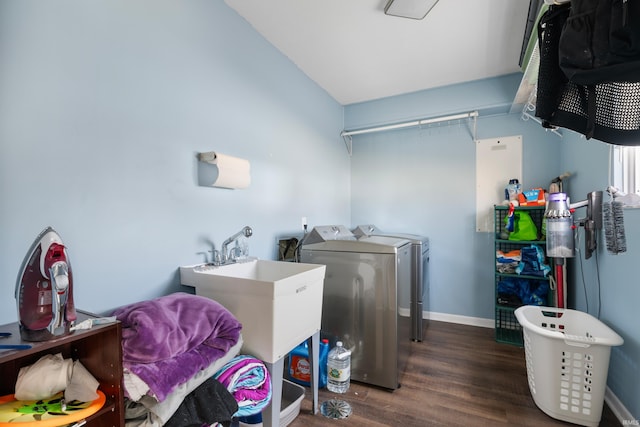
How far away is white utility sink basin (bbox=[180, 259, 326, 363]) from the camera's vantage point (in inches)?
52.6

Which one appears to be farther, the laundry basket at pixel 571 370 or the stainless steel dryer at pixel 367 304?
the stainless steel dryer at pixel 367 304

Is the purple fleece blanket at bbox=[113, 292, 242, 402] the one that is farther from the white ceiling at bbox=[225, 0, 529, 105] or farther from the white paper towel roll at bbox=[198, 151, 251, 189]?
the white ceiling at bbox=[225, 0, 529, 105]

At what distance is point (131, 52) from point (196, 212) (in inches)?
33.1

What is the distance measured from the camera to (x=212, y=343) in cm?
117

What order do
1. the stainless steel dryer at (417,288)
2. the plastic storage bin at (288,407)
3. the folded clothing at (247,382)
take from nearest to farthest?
the folded clothing at (247,382)
the plastic storage bin at (288,407)
the stainless steel dryer at (417,288)

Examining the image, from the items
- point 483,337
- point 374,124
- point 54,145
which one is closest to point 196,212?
point 54,145

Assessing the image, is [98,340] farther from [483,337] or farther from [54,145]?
[483,337]

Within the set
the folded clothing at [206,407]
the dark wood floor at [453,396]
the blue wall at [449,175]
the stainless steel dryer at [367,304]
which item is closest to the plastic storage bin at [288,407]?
the dark wood floor at [453,396]

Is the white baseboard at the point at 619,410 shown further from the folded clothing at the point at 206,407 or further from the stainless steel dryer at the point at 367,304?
the folded clothing at the point at 206,407

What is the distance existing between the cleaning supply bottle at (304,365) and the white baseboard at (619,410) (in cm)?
168

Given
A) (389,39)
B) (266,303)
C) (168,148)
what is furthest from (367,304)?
(389,39)

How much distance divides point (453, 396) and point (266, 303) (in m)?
1.51

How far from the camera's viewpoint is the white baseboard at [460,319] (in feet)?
10.1

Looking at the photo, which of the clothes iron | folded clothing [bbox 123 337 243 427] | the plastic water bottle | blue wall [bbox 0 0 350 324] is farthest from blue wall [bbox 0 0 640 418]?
the plastic water bottle
